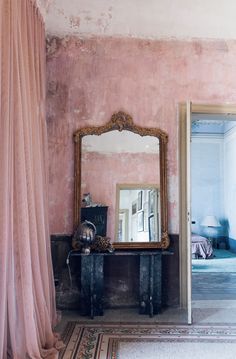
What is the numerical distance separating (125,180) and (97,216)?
52 centimetres

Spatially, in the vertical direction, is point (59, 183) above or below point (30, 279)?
above

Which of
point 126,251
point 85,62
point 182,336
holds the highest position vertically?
point 85,62

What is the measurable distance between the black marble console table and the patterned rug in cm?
25

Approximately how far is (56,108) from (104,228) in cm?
147

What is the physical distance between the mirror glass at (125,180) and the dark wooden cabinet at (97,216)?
0.05 m

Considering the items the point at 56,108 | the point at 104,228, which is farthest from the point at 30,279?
the point at 56,108

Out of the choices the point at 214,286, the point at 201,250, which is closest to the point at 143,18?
the point at 214,286

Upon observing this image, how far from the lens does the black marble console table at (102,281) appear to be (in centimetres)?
355

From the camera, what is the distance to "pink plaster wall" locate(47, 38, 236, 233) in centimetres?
390

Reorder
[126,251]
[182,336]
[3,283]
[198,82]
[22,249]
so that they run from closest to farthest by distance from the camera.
A: 1. [3,283]
2. [22,249]
3. [182,336]
4. [126,251]
5. [198,82]

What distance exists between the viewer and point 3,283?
2.15m

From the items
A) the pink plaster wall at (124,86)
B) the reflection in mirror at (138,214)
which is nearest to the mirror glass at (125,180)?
→ the reflection in mirror at (138,214)

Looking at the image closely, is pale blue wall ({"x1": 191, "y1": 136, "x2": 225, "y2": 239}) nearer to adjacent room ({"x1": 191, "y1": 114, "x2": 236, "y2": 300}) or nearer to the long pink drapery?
adjacent room ({"x1": 191, "y1": 114, "x2": 236, "y2": 300})

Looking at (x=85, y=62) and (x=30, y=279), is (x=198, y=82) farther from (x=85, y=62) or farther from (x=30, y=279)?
(x=30, y=279)
